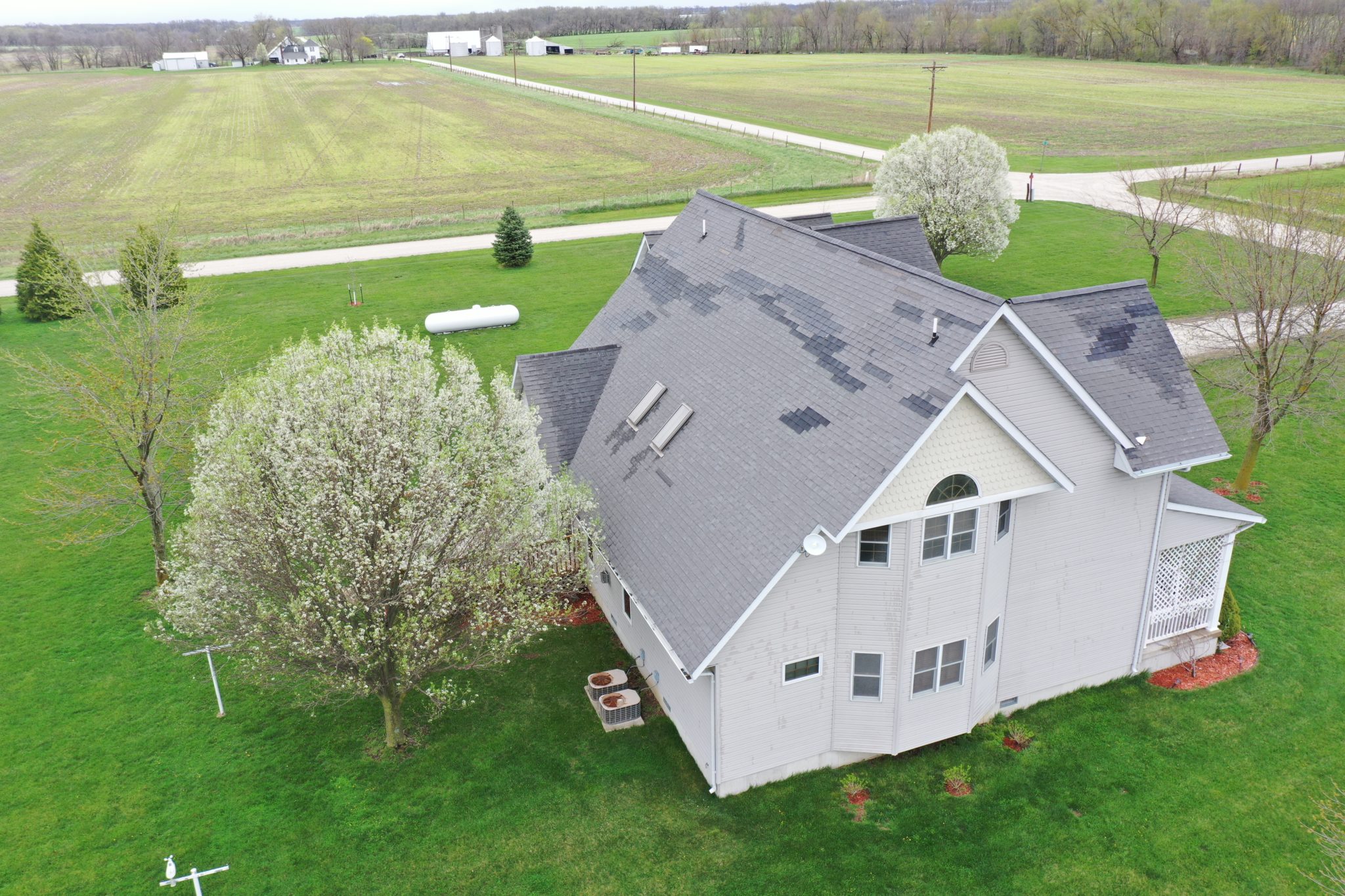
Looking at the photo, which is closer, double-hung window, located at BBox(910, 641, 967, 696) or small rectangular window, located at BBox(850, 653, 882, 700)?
small rectangular window, located at BBox(850, 653, 882, 700)

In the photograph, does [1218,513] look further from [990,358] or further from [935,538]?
[935,538]

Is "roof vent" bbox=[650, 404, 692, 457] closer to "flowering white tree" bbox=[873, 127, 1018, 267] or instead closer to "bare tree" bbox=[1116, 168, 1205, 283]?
"flowering white tree" bbox=[873, 127, 1018, 267]

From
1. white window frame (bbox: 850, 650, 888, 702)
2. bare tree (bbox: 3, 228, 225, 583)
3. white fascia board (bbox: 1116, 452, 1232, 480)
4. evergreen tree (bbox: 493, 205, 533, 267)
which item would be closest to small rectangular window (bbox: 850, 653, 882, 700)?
white window frame (bbox: 850, 650, 888, 702)

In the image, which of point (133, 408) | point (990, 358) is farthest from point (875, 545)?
point (133, 408)

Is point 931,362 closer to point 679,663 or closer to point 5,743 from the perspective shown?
point 679,663

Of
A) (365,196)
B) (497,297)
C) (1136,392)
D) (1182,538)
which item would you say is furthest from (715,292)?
(365,196)

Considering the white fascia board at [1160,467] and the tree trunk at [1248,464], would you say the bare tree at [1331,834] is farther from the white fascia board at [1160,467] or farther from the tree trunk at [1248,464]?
the tree trunk at [1248,464]
